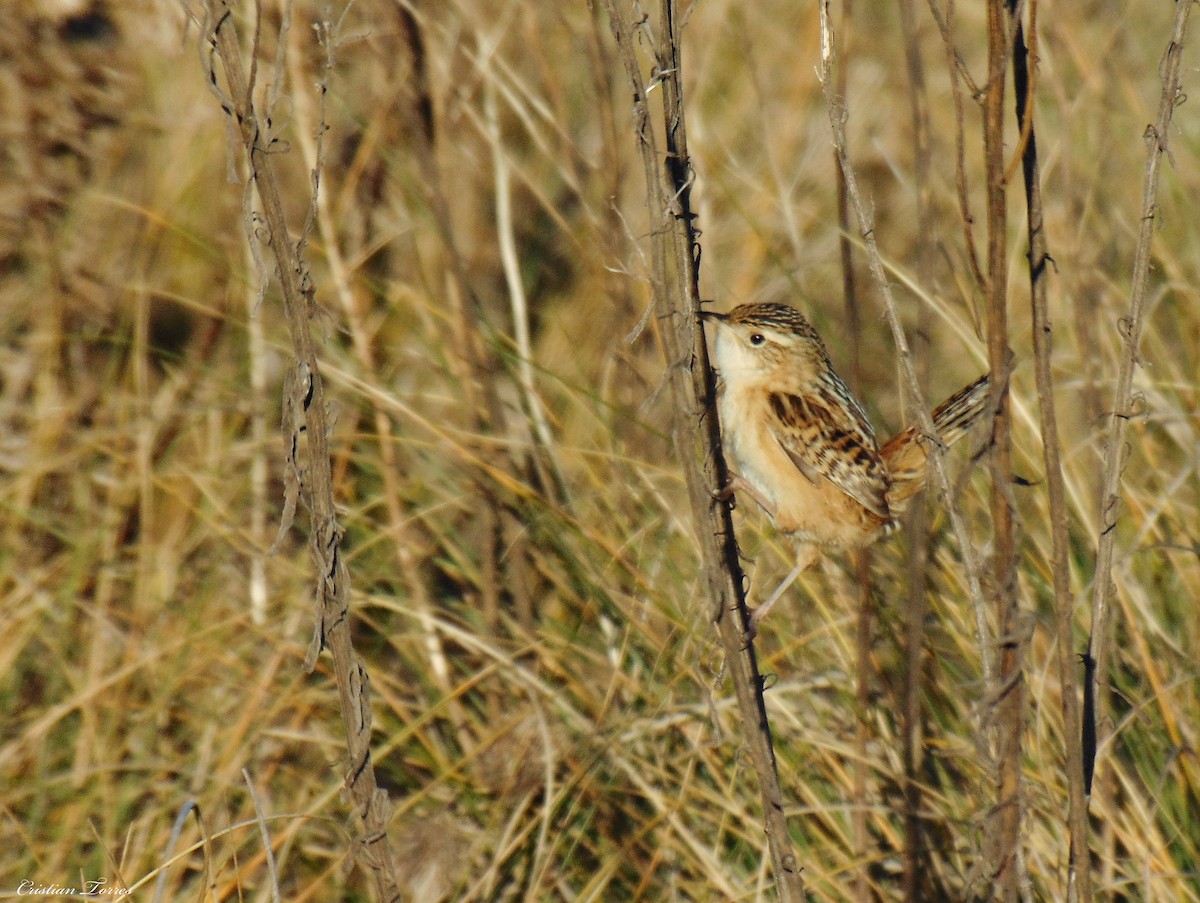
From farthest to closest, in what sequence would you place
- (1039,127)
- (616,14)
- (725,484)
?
(1039,127) < (725,484) < (616,14)

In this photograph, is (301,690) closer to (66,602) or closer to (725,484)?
(66,602)

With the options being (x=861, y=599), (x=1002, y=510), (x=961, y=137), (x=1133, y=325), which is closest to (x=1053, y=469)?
(x=1002, y=510)

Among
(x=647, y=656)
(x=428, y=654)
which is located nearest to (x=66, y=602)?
(x=428, y=654)

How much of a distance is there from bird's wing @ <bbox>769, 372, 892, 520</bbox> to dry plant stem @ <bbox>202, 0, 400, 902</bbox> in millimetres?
1452

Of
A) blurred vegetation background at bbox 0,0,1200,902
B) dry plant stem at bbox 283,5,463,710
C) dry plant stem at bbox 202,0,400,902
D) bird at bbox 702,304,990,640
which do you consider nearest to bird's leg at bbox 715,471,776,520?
bird at bbox 702,304,990,640

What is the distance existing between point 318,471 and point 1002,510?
95 centimetres

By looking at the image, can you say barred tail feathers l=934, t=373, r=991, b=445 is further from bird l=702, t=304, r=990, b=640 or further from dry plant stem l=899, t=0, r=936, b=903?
dry plant stem l=899, t=0, r=936, b=903

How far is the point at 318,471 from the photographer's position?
1.77 metres

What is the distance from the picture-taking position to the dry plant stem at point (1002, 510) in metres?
1.77

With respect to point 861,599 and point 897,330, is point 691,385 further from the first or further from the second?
point 861,599

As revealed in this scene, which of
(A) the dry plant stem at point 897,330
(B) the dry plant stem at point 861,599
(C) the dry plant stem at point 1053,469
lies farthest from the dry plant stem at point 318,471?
(B) the dry plant stem at point 861,599

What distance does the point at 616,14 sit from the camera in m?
1.68

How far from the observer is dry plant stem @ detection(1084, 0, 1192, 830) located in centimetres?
186

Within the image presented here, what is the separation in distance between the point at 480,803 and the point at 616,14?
239 cm
